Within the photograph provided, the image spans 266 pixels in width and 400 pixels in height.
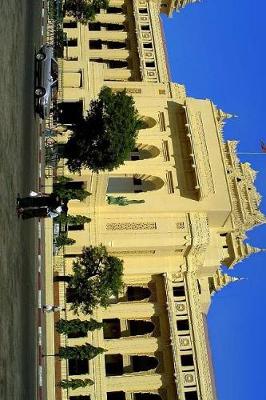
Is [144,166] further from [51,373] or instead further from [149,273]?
[51,373]

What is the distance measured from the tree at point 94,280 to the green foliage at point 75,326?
30.6 inches

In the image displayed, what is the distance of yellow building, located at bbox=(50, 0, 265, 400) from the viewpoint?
138ft

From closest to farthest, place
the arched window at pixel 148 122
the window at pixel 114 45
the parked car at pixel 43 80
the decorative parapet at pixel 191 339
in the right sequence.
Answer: the parked car at pixel 43 80 → the decorative parapet at pixel 191 339 → the arched window at pixel 148 122 → the window at pixel 114 45

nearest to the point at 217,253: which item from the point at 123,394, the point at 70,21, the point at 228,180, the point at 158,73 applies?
the point at 228,180

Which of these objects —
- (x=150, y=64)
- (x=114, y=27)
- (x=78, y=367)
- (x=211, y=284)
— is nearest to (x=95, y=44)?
(x=114, y=27)

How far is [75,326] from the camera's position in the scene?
3703 cm

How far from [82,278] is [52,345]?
4.25 metres

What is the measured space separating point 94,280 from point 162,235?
266 inches

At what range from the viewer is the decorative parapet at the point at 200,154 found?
144ft

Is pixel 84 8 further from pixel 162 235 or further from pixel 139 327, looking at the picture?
pixel 139 327

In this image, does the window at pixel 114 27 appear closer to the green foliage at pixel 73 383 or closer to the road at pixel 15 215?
the road at pixel 15 215

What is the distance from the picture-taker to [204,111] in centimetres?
4759

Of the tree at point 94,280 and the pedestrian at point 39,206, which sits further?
the tree at point 94,280

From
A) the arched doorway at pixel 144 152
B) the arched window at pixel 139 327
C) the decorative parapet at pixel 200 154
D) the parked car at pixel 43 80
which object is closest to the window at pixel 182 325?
the arched window at pixel 139 327
